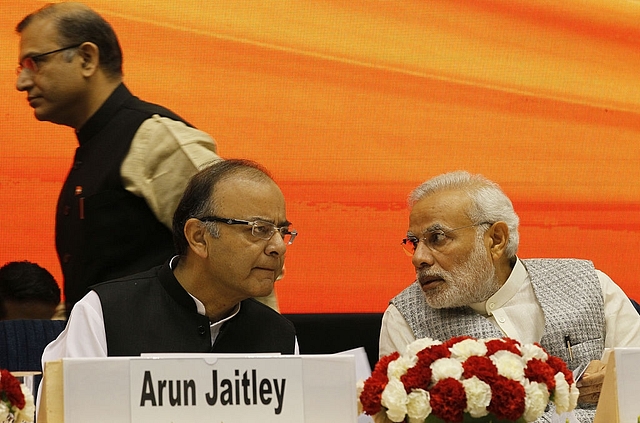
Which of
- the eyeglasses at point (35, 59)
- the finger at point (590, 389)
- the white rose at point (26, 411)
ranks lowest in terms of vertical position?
the finger at point (590, 389)

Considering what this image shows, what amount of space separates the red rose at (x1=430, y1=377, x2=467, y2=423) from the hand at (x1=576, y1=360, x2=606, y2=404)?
1077mm

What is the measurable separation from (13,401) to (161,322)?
940 mm

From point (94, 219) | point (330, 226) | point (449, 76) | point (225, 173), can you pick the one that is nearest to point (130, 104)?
point (94, 219)

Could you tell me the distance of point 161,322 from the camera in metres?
3.19

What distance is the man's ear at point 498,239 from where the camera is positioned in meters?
3.76

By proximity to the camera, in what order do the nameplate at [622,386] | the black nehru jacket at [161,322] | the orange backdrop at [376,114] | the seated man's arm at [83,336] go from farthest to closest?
1. the orange backdrop at [376,114]
2. the black nehru jacket at [161,322]
3. the seated man's arm at [83,336]
4. the nameplate at [622,386]

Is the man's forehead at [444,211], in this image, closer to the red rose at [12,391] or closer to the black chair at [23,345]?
the black chair at [23,345]

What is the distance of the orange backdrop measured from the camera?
14.5 ft

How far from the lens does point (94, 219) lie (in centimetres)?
366

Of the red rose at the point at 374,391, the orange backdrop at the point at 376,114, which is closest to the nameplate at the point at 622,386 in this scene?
the red rose at the point at 374,391

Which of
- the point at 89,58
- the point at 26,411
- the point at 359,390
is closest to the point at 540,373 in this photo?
the point at 359,390

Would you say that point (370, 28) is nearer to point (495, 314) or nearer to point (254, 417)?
point (495, 314)

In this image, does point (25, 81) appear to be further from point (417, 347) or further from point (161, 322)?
point (417, 347)

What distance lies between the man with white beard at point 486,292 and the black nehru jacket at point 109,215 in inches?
32.9
